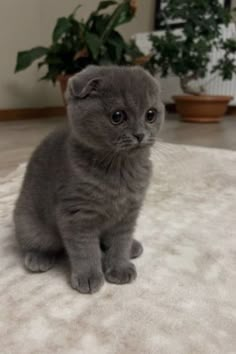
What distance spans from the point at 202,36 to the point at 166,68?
1.31ft

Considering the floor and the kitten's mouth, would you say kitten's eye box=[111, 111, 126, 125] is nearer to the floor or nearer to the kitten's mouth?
the kitten's mouth

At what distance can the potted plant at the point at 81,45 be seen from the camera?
→ 2.82 m

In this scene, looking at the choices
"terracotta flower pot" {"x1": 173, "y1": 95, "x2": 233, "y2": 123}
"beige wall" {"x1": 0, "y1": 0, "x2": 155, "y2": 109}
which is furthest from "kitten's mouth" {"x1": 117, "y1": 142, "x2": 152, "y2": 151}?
"terracotta flower pot" {"x1": 173, "y1": 95, "x2": 233, "y2": 123}

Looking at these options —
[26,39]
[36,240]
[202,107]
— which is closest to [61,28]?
[26,39]

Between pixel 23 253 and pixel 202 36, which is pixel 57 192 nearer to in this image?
pixel 23 253

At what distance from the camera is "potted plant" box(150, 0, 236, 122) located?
11.3ft

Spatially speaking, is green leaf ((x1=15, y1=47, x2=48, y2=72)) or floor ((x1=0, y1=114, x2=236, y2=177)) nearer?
floor ((x1=0, y1=114, x2=236, y2=177))

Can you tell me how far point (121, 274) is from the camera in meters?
0.88

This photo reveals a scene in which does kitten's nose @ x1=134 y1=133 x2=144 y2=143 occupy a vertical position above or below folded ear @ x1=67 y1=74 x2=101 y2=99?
below

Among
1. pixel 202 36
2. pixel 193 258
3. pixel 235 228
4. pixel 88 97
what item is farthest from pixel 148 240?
pixel 202 36

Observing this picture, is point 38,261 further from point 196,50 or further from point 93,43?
point 196,50

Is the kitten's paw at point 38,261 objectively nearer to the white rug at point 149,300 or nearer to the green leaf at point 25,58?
the white rug at point 149,300

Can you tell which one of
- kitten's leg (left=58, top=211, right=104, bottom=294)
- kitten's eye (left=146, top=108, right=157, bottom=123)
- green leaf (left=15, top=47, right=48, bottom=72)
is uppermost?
kitten's eye (left=146, top=108, right=157, bottom=123)

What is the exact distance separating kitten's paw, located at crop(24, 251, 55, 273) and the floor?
0.72 metres
